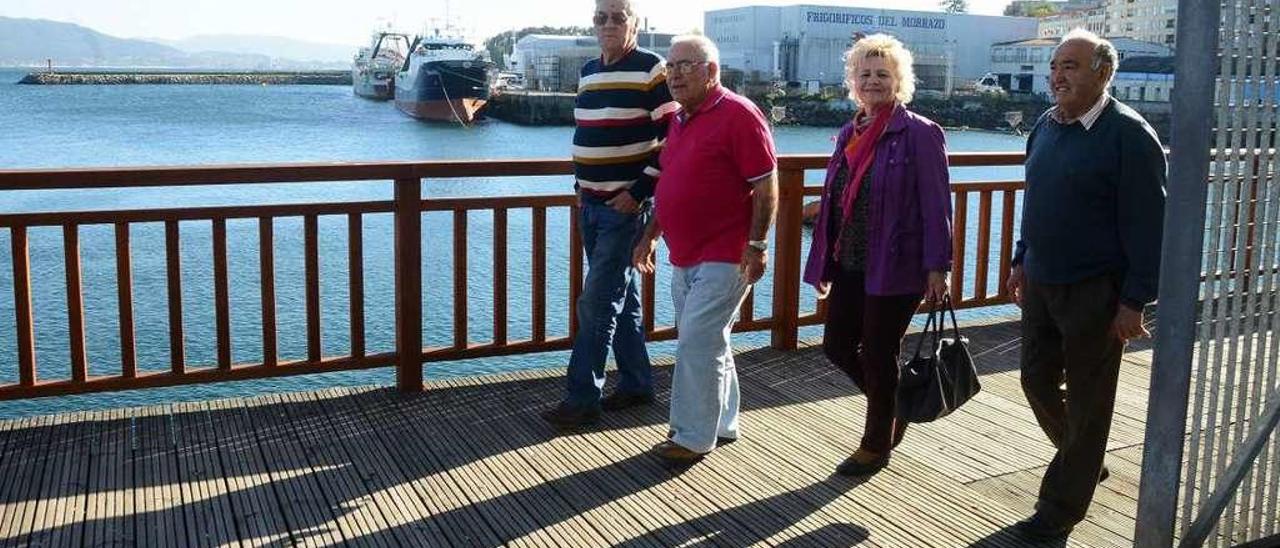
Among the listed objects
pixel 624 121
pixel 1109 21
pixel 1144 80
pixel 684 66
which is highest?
pixel 1109 21

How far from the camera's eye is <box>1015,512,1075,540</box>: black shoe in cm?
330

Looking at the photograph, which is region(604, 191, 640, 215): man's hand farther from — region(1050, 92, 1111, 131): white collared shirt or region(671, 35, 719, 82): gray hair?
region(1050, 92, 1111, 131): white collared shirt

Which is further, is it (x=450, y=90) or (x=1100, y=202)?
(x=450, y=90)

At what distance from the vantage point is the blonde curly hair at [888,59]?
343 cm

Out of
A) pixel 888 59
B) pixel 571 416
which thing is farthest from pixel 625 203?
pixel 888 59

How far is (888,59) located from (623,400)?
71.4 inches

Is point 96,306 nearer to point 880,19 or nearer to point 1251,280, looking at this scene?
point 1251,280

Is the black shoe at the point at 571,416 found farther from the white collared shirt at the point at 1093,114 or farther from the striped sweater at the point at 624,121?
the white collared shirt at the point at 1093,114

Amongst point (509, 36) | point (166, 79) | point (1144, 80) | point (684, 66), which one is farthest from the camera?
point (509, 36)

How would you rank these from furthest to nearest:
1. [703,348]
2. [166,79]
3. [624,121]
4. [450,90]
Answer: [166,79]
[450,90]
[624,121]
[703,348]

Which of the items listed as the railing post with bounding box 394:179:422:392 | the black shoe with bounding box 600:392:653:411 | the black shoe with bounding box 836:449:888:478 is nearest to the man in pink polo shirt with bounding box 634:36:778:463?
the black shoe with bounding box 836:449:888:478

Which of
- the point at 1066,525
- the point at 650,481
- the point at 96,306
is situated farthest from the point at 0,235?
the point at 1066,525

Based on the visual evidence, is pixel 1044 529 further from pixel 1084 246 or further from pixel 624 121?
pixel 624 121

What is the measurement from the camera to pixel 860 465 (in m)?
3.85
